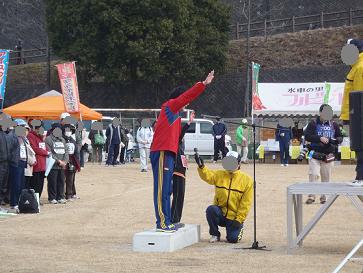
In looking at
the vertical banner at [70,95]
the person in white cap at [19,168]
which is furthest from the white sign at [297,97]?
the person in white cap at [19,168]

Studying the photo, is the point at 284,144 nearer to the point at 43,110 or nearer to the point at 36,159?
the point at 43,110

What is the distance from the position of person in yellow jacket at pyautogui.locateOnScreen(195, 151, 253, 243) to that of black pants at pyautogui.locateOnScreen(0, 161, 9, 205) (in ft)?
19.7

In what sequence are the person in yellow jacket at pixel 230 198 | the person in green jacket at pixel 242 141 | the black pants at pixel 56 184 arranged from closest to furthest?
the person in yellow jacket at pixel 230 198
the black pants at pixel 56 184
the person in green jacket at pixel 242 141

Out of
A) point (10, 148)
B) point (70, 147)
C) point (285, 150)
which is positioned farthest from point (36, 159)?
point (285, 150)

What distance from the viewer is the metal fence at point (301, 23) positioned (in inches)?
2422

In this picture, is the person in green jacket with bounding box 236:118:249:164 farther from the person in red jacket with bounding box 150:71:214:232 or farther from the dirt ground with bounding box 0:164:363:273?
the person in red jacket with bounding box 150:71:214:232

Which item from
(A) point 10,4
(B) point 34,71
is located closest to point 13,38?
(A) point 10,4

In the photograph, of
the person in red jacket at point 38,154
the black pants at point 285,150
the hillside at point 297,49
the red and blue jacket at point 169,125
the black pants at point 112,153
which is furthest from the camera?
the hillside at point 297,49

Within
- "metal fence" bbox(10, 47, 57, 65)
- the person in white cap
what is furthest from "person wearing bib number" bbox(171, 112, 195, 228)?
"metal fence" bbox(10, 47, 57, 65)

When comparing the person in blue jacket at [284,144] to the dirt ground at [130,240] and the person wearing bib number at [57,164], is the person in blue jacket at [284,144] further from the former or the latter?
the person wearing bib number at [57,164]

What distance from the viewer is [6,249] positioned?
12844 millimetres

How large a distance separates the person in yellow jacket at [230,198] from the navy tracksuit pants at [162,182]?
2.34 ft

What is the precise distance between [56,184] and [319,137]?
5.74 metres

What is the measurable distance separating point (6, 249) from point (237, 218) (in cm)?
304
